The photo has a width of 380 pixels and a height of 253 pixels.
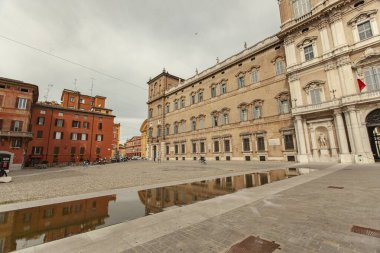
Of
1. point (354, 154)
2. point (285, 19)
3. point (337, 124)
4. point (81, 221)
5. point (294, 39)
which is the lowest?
point (81, 221)

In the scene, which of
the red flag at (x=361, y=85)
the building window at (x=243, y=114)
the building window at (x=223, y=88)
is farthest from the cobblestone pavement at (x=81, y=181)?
the building window at (x=223, y=88)

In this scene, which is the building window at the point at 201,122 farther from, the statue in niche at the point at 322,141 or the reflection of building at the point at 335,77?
the statue in niche at the point at 322,141

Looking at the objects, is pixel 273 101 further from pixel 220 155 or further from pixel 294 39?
pixel 220 155

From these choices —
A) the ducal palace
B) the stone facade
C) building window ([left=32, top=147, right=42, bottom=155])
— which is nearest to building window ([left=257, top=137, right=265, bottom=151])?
the ducal palace

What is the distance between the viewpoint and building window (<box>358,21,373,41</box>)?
1703 centimetres

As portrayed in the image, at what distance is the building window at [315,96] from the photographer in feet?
63.2

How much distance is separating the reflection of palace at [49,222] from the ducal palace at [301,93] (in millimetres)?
20415

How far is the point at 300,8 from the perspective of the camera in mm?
21984

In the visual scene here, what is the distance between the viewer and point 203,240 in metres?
3.03

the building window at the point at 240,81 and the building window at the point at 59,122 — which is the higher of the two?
the building window at the point at 240,81

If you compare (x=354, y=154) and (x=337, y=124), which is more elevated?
(x=337, y=124)

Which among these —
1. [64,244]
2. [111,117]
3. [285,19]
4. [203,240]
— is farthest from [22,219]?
[111,117]

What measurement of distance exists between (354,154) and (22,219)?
22.4 metres

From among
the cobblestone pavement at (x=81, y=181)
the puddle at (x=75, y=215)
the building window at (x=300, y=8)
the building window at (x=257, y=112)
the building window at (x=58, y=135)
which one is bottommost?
the puddle at (x=75, y=215)
